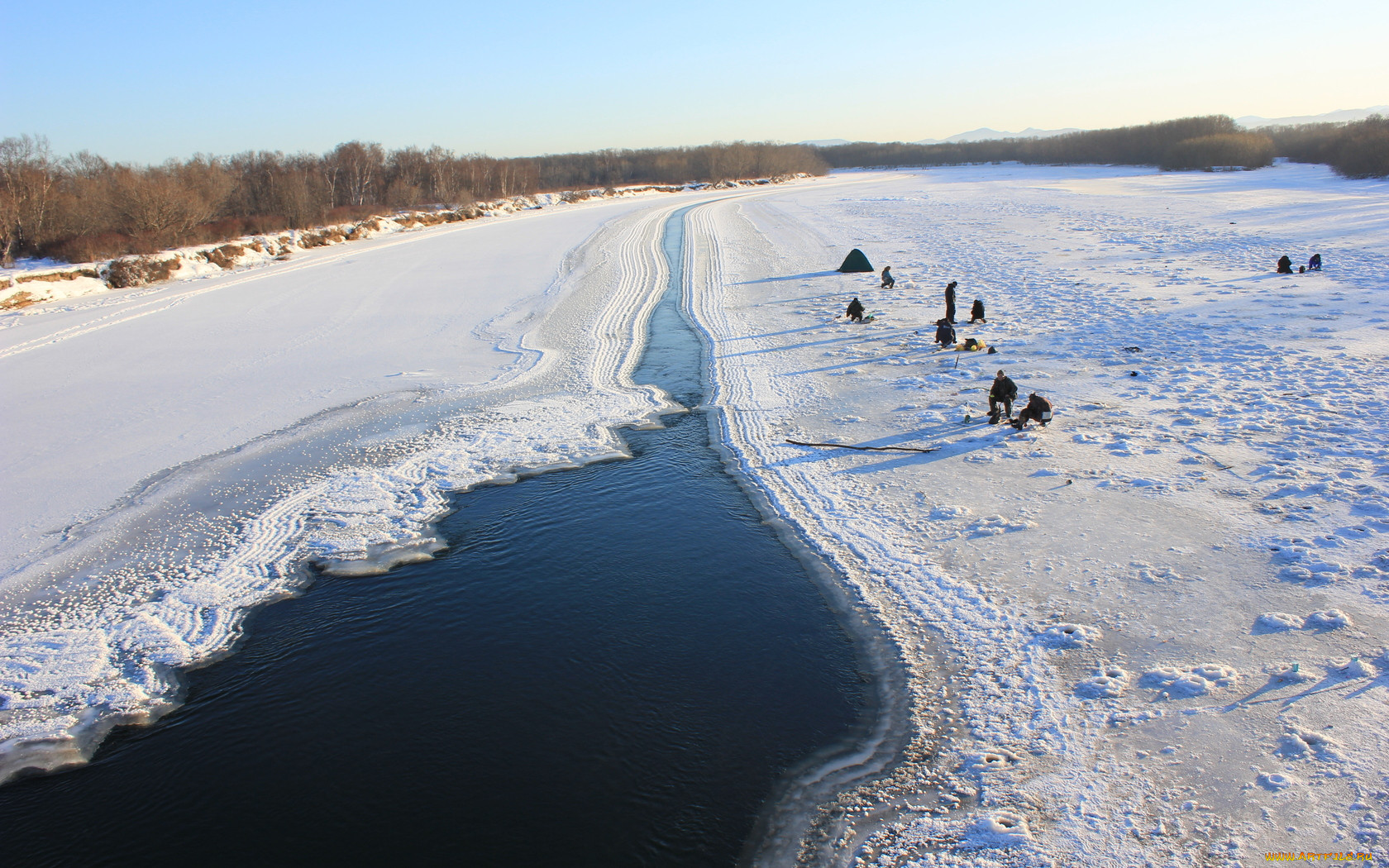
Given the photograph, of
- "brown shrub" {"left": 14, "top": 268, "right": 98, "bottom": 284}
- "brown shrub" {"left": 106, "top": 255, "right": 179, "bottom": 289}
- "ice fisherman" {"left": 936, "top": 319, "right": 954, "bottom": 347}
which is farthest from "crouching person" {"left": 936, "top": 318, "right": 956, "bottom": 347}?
"brown shrub" {"left": 14, "top": 268, "right": 98, "bottom": 284}

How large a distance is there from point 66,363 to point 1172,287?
26.7 metres

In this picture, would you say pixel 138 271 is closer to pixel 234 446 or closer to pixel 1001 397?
pixel 234 446

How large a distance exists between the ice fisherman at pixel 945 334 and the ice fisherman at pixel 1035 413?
484 cm

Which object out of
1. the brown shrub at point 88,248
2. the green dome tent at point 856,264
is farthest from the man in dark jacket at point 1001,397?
the brown shrub at point 88,248

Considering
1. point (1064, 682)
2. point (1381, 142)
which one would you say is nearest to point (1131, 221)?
point (1381, 142)

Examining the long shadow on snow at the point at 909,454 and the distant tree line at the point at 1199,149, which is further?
the distant tree line at the point at 1199,149

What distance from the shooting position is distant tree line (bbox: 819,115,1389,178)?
49688 mm

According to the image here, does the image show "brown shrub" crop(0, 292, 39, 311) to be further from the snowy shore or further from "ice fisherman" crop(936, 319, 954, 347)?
"ice fisherman" crop(936, 319, 954, 347)

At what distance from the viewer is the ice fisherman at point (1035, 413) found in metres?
11.4

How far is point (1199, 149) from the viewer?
69.4 m

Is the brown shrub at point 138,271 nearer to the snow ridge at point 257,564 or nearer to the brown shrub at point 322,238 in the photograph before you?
the brown shrub at point 322,238

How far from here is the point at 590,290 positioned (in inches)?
1031

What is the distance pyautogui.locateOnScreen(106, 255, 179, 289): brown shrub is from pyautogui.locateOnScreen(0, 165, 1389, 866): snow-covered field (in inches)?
183

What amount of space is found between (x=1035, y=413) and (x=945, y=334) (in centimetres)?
521
